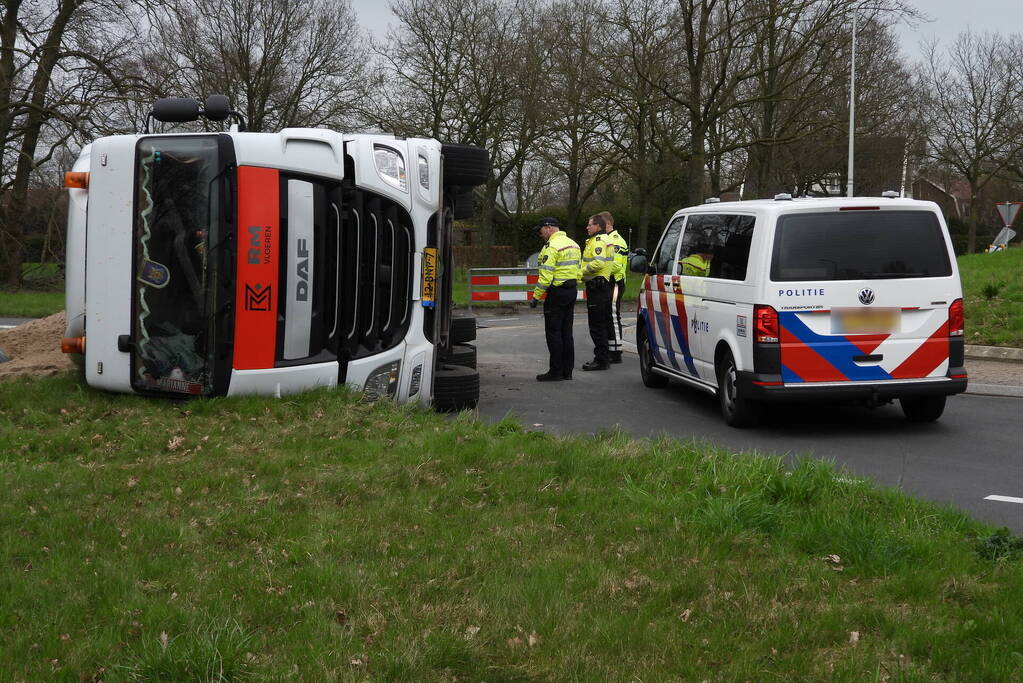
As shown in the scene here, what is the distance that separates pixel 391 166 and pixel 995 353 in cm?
881

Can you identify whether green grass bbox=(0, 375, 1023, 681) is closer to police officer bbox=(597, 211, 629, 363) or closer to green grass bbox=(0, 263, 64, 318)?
police officer bbox=(597, 211, 629, 363)

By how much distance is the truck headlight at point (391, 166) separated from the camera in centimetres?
886

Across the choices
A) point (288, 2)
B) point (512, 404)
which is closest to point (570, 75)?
point (288, 2)

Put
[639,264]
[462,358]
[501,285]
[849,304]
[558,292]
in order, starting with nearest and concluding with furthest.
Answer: [849,304] → [462,358] → [639,264] → [558,292] → [501,285]

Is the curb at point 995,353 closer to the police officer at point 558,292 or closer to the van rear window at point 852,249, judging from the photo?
the police officer at point 558,292

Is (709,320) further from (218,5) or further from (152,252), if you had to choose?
(218,5)

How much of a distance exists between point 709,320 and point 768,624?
6.00m

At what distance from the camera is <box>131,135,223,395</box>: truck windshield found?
25.9 ft

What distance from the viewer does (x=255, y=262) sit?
26.0 feet

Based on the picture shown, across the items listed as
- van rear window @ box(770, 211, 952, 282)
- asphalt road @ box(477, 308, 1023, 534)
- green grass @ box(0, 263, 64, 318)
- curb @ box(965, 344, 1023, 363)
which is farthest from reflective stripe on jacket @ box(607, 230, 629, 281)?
green grass @ box(0, 263, 64, 318)

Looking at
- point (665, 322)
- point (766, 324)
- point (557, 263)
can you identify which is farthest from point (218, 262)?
point (557, 263)

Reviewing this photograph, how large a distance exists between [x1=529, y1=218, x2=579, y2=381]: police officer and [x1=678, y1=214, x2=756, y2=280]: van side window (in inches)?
75.4

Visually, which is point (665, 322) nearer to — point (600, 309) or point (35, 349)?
point (600, 309)

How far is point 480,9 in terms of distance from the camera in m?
41.8
